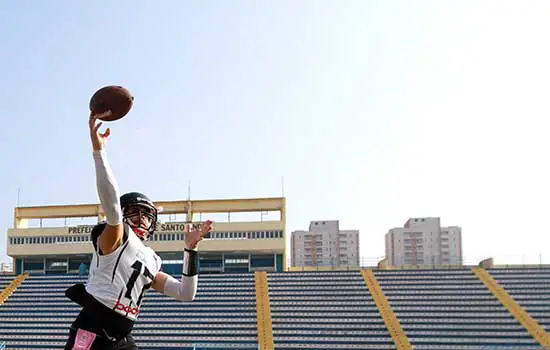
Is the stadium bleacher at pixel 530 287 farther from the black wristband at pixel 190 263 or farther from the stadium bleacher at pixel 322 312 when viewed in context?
the black wristband at pixel 190 263

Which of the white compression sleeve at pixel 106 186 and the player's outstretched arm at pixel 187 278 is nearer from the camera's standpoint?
the white compression sleeve at pixel 106 186

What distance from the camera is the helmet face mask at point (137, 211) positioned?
13.2 feet

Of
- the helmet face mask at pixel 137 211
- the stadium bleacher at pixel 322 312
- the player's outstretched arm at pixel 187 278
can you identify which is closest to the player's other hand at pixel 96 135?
the helmet face mask at pixel 137 211

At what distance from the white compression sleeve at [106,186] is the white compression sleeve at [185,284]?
3.07 ft

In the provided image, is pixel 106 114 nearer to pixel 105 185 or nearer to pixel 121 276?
pixel 105 185

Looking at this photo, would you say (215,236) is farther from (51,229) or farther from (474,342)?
(474,342)

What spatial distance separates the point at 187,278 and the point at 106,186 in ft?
3.67

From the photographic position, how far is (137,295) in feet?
12.8

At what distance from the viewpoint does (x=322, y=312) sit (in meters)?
30.2

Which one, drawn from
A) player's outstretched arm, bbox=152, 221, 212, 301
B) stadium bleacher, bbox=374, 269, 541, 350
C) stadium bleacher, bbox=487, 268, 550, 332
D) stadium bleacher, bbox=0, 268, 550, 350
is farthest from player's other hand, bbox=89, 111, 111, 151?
stadium bleacher, bbox=487, 268, 550, 332

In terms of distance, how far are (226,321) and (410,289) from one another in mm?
9294

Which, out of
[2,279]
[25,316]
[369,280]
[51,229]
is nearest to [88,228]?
[51,229]

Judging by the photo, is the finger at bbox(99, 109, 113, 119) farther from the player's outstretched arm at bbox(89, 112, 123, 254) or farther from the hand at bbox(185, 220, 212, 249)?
the hand at bbox(185, 220, 212, 249)

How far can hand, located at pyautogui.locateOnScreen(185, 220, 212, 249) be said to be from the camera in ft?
Result: 14.6
